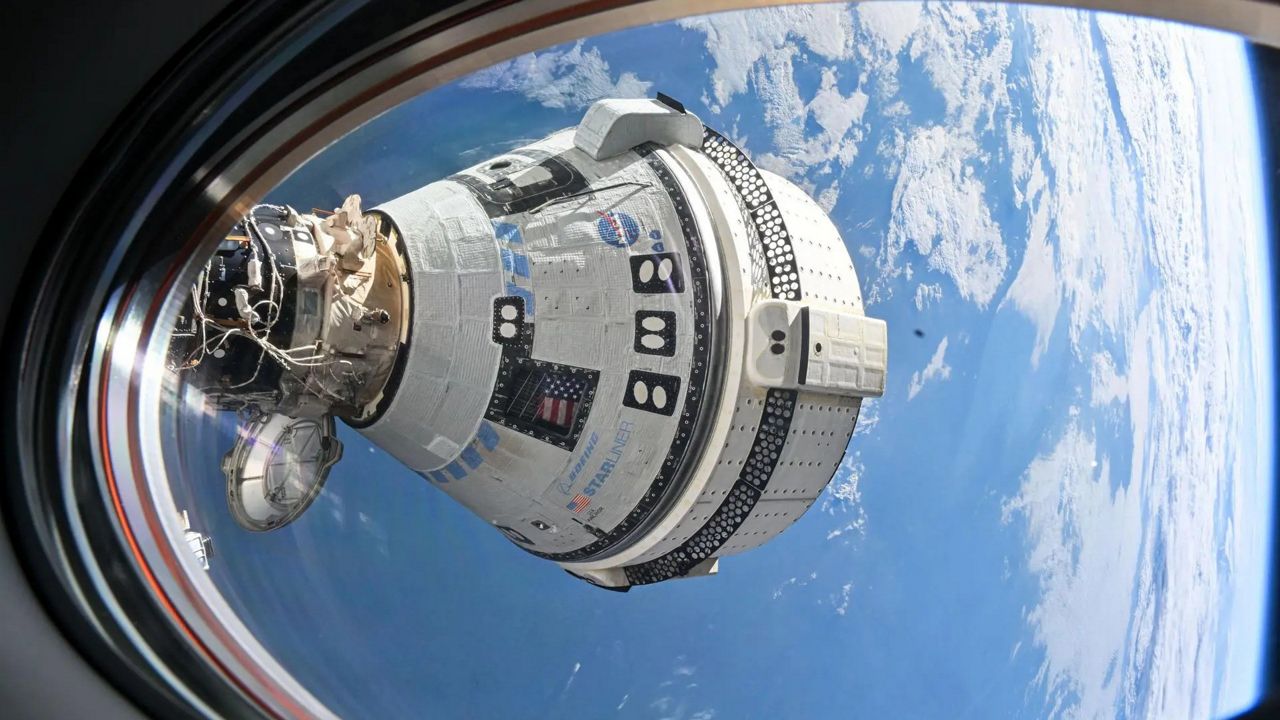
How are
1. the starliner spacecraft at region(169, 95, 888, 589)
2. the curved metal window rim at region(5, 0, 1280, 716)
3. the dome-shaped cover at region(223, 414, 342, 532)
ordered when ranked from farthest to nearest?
1. the starliner spacecraft at region(169, 95, 888, 589)
2. the dome-shaped cover at region(223, 414, 342, 532)
3. the curved metal window rim at region(5, 0, 1280, 716)

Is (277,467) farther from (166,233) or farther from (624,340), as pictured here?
(166,233)

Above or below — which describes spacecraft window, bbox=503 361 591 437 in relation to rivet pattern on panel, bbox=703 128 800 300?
below

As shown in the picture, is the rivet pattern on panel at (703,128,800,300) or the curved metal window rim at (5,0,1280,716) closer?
the curved metal window rim at (5,0,1280,716)

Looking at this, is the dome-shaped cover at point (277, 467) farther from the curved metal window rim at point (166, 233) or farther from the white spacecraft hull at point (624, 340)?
the curved metal window rim at point (166, 233)

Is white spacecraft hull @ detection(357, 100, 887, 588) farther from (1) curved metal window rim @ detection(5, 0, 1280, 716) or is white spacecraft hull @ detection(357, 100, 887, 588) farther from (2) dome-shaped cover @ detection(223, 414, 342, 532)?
(1) curved metal window rim @ detection(5, 0, 1280, 716)

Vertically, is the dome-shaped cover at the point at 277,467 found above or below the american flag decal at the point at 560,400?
below

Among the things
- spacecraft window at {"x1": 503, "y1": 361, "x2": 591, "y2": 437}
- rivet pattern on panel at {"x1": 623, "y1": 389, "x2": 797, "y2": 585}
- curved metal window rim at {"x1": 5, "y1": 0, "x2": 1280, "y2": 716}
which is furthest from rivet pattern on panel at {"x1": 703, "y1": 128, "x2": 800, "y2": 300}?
curved metal window rim at {"x1": 5, "y1": 0, "x2": 1280, "y2": 716}

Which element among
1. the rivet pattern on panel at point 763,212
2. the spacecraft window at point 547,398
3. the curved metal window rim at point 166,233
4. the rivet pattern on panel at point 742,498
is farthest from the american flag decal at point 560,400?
the curved metal window rim at point 166,233

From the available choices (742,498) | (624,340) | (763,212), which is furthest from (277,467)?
(763,212)
